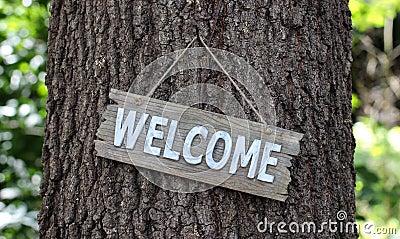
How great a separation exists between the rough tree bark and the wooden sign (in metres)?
0.03

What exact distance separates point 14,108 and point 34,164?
0.28 metres

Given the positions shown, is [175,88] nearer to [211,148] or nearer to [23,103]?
[211,148]

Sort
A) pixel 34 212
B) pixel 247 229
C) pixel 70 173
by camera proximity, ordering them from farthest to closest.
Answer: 1. pixel 34 212
2. pixel 70 173
3. pixel 247 229

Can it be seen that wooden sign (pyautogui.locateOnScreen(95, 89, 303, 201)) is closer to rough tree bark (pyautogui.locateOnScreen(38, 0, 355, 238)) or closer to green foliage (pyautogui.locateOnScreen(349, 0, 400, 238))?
rough tree bark (pyautogui.locateOnScreen(38, 0, 355, 238))

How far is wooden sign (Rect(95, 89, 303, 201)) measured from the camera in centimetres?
133

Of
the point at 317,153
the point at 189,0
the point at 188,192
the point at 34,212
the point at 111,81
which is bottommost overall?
the point at 34,212

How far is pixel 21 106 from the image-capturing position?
9.04ft

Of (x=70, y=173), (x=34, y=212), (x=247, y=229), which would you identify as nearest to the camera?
(x=247, y=229)

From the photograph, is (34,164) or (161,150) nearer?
(161,150)

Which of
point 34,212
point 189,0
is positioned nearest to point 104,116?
point 189,0

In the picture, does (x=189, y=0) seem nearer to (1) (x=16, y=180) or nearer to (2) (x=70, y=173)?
(2) (x=70, y=173)

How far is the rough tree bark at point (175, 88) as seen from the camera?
4.32ft

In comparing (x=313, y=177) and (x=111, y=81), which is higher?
(x=111, y=81)

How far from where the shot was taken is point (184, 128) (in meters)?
1.34
